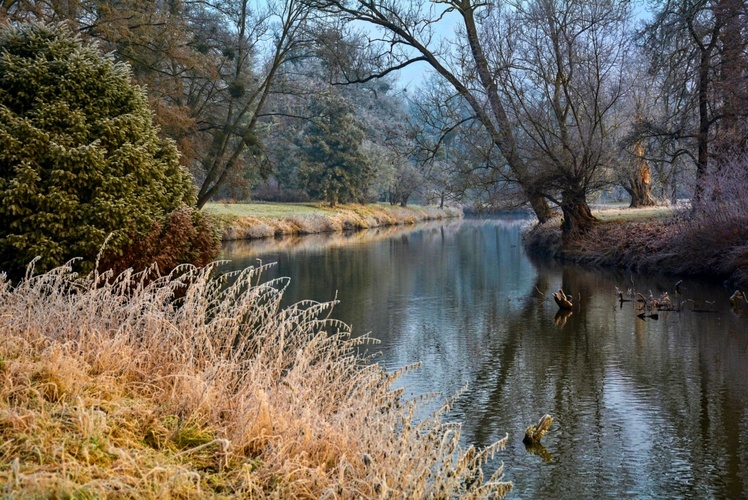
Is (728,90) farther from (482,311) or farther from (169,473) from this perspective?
(169,473)

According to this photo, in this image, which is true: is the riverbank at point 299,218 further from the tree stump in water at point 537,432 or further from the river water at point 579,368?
the tree stump in water at point 537,432

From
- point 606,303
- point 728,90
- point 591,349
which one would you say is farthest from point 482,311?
point 728,90

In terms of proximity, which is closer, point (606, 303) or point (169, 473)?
point (169, 473)

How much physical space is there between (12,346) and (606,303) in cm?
1125

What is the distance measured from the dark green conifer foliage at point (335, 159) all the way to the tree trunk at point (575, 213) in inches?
1091

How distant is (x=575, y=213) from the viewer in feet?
74.7

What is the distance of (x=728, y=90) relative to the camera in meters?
17.0

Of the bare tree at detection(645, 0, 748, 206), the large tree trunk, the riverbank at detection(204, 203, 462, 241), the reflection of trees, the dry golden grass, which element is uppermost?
the bare tree at detection(645, 0, 748, 206)

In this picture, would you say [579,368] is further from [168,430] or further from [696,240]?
[696,240]

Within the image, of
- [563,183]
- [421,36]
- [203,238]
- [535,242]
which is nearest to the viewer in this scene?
[203,238]

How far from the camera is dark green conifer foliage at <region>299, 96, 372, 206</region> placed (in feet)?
163

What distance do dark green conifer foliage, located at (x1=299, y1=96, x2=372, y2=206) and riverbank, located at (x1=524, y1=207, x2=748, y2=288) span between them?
25.2m

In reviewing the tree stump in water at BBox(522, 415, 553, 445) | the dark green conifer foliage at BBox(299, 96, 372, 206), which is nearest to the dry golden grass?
the tree stump in water at BBox(522, 415, 553, 445)

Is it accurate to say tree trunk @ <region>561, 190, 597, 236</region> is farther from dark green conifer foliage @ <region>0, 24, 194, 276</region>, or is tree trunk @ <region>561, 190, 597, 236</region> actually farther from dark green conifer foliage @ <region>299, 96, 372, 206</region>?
dark green conifer foliage @ <region>299, 96, 372, 206</region>
